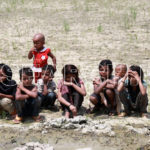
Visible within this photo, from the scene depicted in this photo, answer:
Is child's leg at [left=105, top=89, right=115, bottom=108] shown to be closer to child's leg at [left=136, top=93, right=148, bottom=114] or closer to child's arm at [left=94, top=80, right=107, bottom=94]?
child's arm at [left=94, top=80, right=107, bottom=94]

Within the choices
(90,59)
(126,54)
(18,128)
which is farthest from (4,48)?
(18,128)

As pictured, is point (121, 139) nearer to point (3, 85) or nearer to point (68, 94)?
point (68, 94)

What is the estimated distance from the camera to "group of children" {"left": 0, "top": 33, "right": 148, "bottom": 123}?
4680 mm

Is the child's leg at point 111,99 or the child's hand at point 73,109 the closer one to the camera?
the child's hand at point 73,109

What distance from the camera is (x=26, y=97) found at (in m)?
4.61

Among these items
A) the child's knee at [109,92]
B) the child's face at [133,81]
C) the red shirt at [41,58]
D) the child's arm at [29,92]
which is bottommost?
the child's knee at [109,92]

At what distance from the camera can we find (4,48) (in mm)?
8602

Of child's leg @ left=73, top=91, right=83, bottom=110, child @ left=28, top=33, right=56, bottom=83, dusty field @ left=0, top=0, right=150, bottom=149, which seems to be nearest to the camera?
child's leg @ left=73, top=91, right=83, bottom=110

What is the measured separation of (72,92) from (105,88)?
485mm

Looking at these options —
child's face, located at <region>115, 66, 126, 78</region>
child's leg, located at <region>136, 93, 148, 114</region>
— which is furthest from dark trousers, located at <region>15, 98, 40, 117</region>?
child's leg, located at <region>136, 93, 148, 114</region>

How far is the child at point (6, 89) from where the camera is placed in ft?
15.3

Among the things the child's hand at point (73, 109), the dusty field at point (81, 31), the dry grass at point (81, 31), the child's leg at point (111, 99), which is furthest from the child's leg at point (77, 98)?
the dry grass at point (81, 31)

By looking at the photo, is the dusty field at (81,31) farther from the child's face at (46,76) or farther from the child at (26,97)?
the child at (26,97)

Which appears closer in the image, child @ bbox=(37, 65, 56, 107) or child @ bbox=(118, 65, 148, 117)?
child @ bbox=(118, 65, 148, 117)
